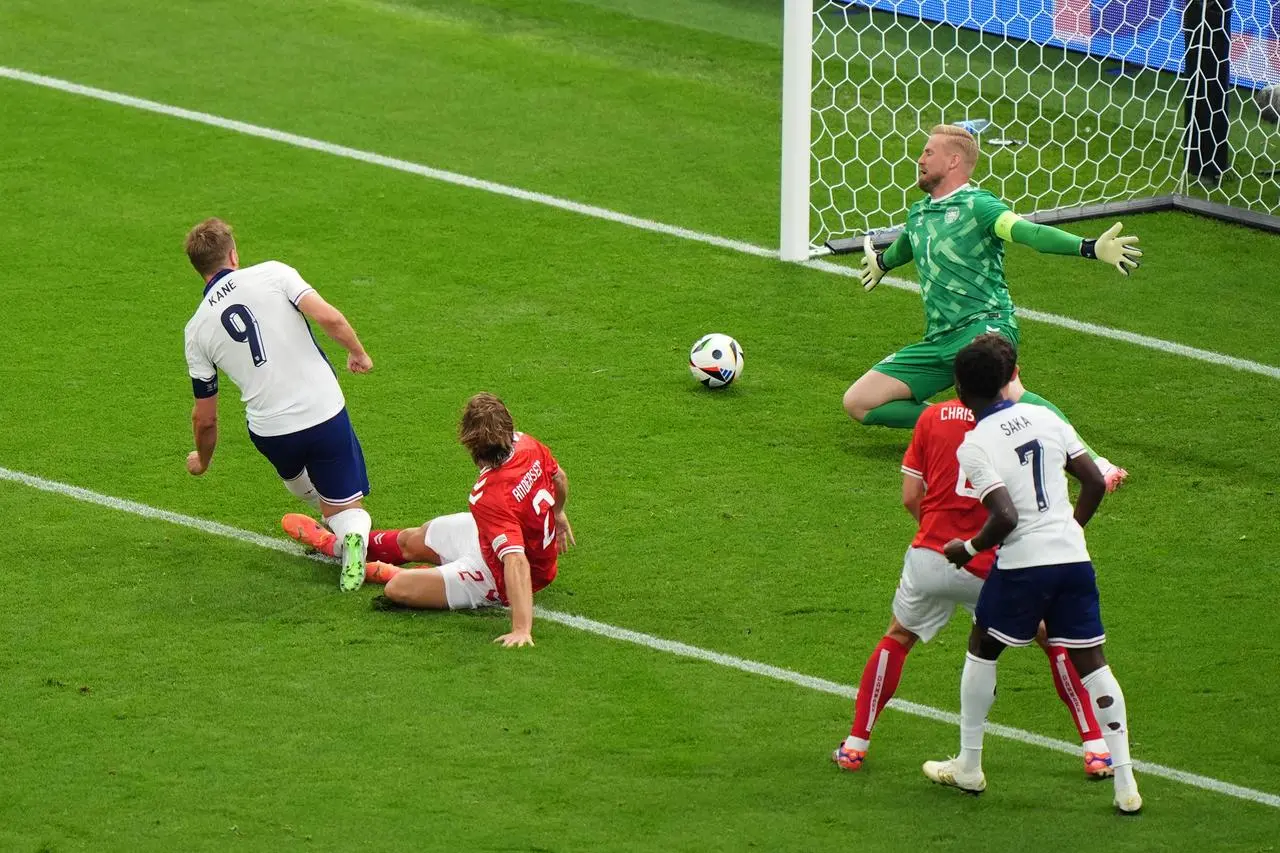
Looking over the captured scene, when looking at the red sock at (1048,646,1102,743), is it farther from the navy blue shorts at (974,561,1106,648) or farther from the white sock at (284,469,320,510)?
the white sock at (284,469,320,510)

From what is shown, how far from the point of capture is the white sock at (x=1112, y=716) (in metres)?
5.78

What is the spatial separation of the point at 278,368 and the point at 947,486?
9.28ft

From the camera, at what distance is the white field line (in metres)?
10.3

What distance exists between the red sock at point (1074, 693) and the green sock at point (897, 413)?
9.47 ft


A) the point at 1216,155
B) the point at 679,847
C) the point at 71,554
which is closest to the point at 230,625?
the point at 71,554

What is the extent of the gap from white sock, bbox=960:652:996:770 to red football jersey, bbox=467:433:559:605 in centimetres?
181

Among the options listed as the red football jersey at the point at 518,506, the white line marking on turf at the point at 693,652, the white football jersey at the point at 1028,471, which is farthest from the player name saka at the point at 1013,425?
the red football jersey at the point at 518,506

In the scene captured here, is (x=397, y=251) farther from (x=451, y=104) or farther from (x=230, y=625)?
(x=230, y=625)

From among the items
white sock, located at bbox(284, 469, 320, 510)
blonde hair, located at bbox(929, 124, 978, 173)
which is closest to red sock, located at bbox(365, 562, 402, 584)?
white sock, located at bbox(284, 469, 320, 510)

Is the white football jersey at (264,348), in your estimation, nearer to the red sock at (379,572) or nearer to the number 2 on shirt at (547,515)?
the red sock at (379,572)

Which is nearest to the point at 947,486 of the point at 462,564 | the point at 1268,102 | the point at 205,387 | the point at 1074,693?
the point at 1074,693

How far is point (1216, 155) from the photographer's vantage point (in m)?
13.0

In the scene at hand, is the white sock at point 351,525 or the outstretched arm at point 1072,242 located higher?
the outstretched arm at point 1072,242

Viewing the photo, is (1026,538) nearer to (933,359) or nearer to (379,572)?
(379,572)
